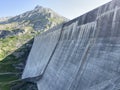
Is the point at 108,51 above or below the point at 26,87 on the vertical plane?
above

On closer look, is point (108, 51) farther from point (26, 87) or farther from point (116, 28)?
point (26, 87)

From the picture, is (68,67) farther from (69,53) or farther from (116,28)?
(116,28)

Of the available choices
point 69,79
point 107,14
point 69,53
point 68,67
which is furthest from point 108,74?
point 69,53

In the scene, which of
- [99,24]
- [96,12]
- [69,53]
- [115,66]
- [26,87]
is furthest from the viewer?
[26,87]

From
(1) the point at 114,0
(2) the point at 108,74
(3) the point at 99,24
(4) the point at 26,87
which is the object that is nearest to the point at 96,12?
(3) the point at 99,24

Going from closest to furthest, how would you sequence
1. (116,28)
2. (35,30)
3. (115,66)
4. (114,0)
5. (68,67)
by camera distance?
(115,66)
(116,28)
(114,0)
(68,67)
(35,30)

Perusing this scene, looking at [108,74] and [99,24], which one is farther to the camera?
[99,24]

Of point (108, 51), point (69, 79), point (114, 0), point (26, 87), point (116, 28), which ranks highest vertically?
point (114, 0)

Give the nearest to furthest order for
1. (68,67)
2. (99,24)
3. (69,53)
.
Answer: (99,24) < (68,67) < (69,53)

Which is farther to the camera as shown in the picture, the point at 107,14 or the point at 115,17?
the point at 107,14
